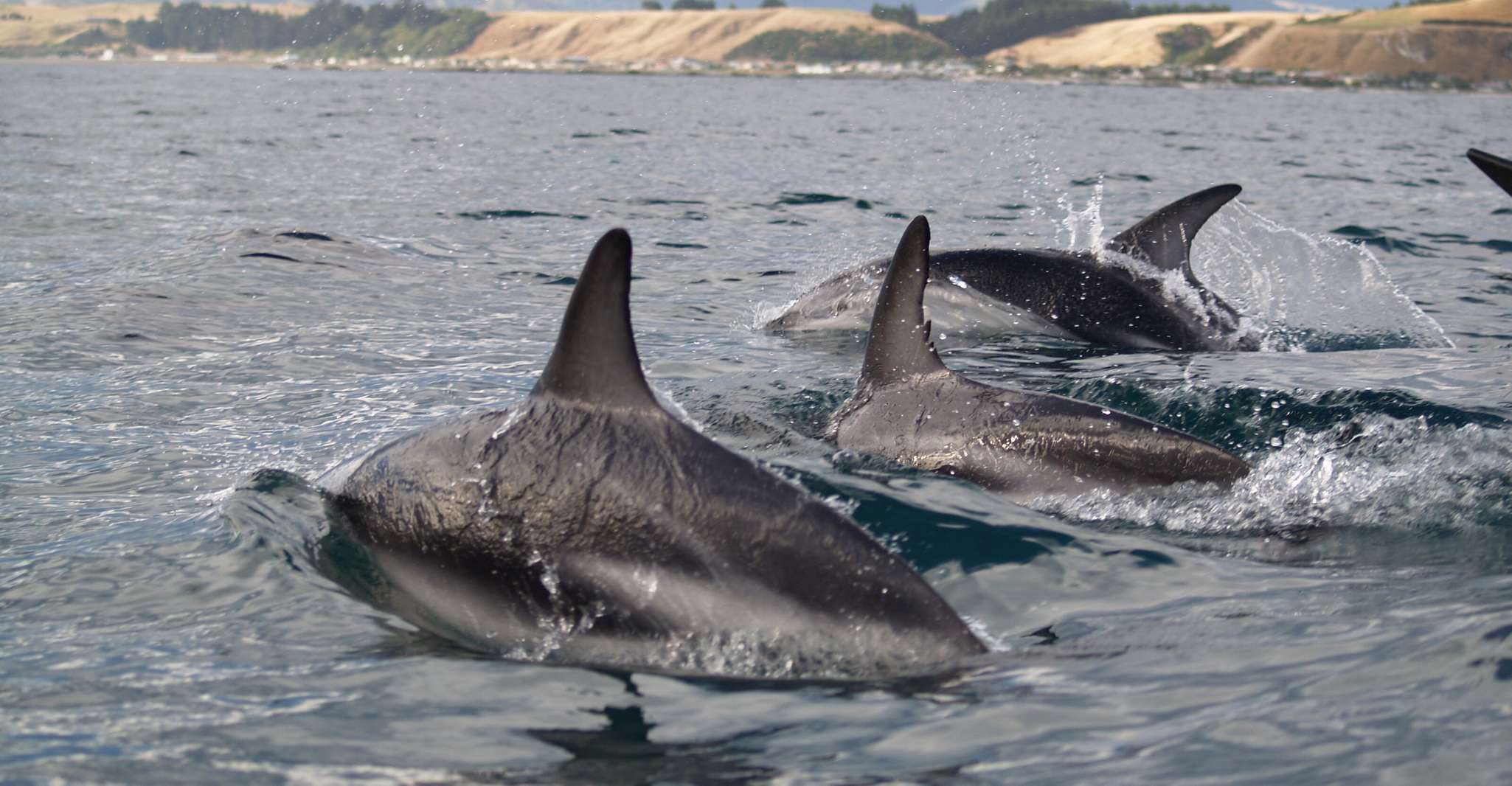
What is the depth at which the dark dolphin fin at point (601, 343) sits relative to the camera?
5.25 metres

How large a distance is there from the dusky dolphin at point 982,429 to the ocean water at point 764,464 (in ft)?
0.47

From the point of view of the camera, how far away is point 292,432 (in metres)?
8.69

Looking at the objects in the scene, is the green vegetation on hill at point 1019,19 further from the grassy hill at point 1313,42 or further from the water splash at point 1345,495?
the water splash at point 1345,495

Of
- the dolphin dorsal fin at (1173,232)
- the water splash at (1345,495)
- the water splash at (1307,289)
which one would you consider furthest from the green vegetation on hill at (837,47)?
the water splash at (1345,495)

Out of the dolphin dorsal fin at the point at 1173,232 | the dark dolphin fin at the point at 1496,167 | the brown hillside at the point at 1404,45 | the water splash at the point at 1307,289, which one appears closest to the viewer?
the dark dolphin fin at the point at 1496,167

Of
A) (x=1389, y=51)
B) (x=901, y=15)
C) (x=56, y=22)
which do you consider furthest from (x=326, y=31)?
(x=1389, y=51)

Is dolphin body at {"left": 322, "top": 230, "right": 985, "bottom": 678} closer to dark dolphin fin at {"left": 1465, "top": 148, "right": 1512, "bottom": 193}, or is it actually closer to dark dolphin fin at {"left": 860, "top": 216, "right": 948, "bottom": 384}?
dark dolphin fin at {"left": 860, "top": 216, "right": 948, "bottom": 384}

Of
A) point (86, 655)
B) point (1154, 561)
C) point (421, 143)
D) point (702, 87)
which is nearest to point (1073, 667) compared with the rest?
point (1154, 561)

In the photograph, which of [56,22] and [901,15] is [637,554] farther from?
[56,22]

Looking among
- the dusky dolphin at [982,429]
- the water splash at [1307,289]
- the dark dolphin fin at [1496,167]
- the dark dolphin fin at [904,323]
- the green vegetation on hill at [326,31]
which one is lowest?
the water splash at [1307,289]

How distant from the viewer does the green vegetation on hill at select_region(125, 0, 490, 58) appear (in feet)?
515

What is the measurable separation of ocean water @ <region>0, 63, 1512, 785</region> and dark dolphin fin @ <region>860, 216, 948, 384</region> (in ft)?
1.66

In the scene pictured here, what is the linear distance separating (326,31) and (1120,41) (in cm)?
8259

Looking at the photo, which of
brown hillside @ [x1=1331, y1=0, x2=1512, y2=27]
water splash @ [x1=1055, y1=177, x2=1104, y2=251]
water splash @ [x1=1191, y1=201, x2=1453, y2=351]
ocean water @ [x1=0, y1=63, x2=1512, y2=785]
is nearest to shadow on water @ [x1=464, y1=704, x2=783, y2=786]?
ocean water @ [x1=0, y1=63, x2=1512, y2=785]
